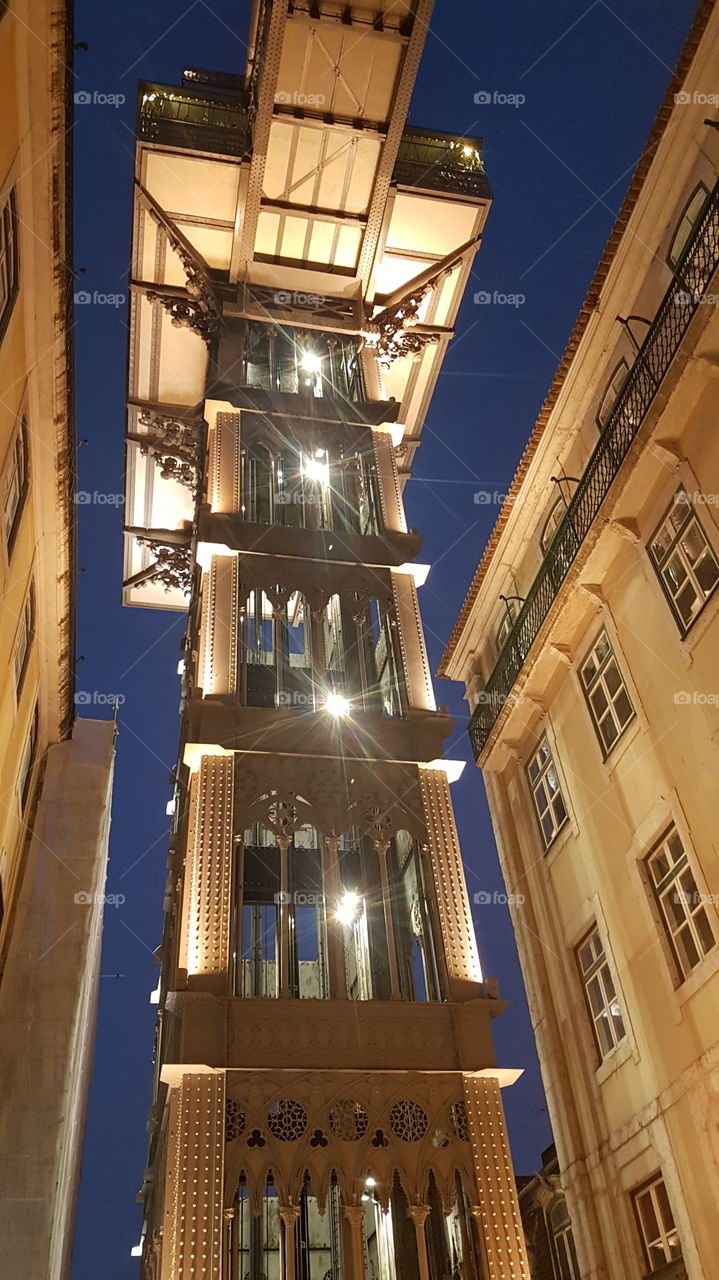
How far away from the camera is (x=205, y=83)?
23.3 meters

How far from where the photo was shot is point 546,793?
17.1m

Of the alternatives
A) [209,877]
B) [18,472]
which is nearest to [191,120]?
[18,472]

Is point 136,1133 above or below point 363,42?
above

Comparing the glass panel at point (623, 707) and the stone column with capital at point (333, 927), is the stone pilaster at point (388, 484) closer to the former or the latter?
the glass panel at point (623, 707)

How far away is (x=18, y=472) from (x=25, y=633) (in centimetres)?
327

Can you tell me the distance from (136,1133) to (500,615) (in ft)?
248

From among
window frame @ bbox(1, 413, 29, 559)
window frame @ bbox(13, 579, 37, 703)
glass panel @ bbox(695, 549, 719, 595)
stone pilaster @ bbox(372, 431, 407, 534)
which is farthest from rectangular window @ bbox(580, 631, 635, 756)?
window frame @ bbox(13, 579, 37, 703)

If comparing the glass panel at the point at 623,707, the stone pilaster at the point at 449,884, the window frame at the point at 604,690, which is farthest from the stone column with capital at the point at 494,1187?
the glass panel at the point at 623,707

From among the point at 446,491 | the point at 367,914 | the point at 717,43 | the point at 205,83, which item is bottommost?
the point at 367,914

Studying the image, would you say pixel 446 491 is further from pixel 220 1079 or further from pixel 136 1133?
pixel 220 1079

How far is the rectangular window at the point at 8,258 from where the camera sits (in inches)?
460

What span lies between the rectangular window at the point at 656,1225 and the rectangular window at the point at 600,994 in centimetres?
191

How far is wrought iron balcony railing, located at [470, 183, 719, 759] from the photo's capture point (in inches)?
461

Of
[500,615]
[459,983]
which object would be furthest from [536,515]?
[459,983]
